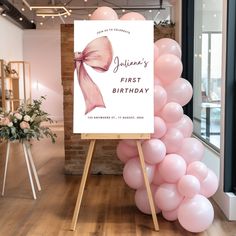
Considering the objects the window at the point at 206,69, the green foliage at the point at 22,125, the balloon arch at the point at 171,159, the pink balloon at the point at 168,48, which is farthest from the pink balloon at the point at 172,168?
the green foliage at the point at 22,125

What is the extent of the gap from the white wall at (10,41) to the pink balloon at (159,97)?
8011 mm

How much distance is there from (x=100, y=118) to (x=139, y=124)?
36 centimetres

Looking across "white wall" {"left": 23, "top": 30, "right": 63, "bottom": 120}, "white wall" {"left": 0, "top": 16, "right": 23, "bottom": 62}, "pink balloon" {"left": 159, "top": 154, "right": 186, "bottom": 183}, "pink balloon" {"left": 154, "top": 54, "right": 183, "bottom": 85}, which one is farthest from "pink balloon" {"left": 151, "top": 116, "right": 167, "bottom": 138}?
"white wall" {"left": 23, "top": 30, "right": 63, "bottom": 120}

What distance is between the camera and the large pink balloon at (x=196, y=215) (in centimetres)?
324

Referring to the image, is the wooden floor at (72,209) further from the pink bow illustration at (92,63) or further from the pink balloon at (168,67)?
the pink balloon at (168,67)

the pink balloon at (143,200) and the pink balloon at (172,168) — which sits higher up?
the pink balloon at (172,168)

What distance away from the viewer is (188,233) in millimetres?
3344

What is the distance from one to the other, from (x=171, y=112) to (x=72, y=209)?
151cm

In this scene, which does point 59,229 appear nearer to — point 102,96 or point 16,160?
point 102,96

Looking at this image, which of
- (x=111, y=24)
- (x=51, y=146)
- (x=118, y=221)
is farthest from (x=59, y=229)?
(x=51, y=146)

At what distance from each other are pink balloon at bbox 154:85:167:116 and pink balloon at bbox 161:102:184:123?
0.05m

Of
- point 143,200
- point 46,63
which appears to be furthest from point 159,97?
point 46,63

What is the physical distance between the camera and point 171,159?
11.4 feet

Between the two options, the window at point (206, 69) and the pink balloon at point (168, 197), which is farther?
the window at point (206, 69)
